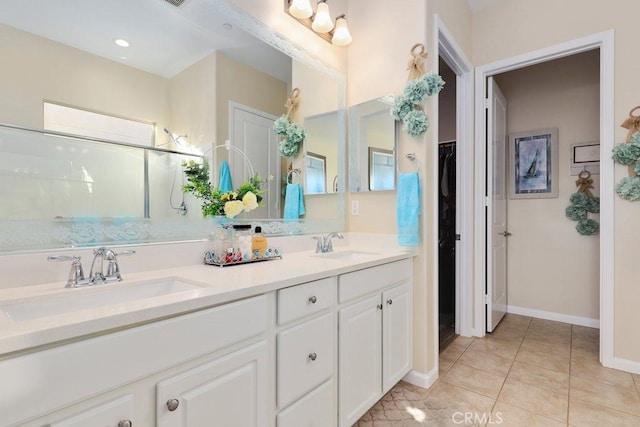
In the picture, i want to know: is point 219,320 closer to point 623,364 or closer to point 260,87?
point 260,87

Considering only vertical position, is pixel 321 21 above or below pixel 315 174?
above

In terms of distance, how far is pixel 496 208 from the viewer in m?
3.02

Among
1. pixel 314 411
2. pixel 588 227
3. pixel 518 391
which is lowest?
pixel 518 391

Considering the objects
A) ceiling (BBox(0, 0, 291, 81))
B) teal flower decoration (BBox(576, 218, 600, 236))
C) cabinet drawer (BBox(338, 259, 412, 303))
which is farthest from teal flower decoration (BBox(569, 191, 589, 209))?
ceiling (BBox(0, 0, 291, 81))

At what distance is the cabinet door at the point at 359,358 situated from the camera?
1.45m

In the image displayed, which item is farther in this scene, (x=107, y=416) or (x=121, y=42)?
(x=121, y=42)

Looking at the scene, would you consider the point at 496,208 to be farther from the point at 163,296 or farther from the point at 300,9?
the point at 163,296

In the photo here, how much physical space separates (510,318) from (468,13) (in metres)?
2.99

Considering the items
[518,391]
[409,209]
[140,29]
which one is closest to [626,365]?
[518,391]

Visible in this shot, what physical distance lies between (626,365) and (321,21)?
312 cm

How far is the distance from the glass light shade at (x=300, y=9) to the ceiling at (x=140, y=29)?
37cm

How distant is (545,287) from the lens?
3301 millimetres

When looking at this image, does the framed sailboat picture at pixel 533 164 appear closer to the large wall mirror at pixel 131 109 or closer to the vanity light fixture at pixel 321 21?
the vanity light fixture at pixel 321 21

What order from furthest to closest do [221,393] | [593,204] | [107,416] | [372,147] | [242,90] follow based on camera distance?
[593,204] → [372,147] → [242,90] → [221,393] → [107,416]
